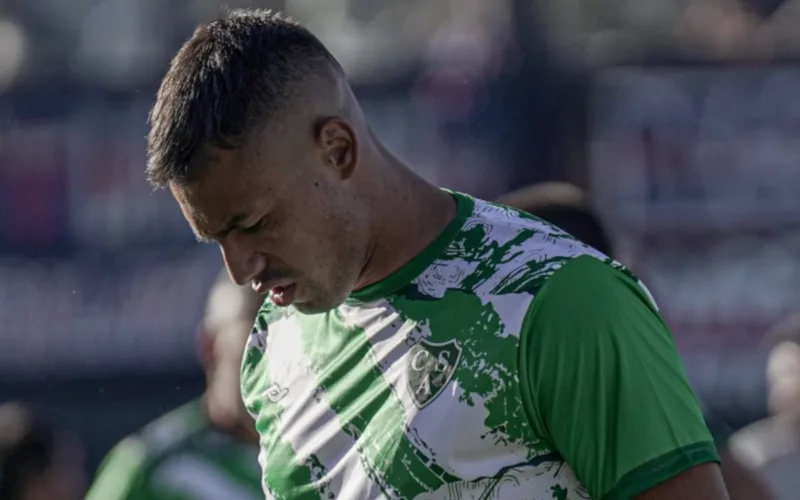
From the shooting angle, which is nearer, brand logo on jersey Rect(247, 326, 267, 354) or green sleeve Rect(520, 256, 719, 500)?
green sleeve Rect(520, 256, 719, 500)

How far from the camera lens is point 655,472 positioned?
1.56m

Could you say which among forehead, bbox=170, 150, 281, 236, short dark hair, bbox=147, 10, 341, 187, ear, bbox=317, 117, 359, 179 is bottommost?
forehead, bbox=170, 150, 281, 236

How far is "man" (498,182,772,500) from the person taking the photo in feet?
10.7

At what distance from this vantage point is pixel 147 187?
3445 mm

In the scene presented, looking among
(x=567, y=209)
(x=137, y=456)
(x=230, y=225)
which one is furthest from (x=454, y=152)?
(x=230, y=225)

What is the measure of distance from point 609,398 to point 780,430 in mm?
1866

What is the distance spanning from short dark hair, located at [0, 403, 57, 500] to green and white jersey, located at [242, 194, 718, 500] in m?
1.65

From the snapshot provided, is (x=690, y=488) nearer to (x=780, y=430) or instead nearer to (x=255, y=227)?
(x=255, y=227)

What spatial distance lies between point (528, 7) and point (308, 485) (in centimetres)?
177

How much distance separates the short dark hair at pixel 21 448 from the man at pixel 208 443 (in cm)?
16

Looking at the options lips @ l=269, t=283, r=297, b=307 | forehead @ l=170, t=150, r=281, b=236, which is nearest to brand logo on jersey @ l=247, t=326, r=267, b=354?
lips @ l=269, t=283, r=297, b=307

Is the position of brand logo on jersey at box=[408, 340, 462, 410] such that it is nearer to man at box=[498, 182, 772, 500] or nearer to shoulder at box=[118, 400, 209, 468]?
man at box=[498, 182, 772, 500]

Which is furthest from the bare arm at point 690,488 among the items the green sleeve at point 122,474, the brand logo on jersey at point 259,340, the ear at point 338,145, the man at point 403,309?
the green sleeve at point 122,474

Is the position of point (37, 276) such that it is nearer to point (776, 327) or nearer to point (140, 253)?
point (140, 253)
